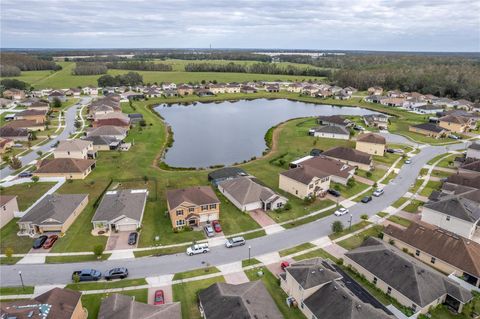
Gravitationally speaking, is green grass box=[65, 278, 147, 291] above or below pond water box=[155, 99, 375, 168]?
below

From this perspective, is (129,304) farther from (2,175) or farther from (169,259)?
(2,175)

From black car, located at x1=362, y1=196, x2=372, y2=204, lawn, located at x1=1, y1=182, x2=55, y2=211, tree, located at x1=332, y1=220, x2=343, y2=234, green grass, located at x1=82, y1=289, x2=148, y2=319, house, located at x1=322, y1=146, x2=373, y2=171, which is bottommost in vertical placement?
green grass, located at x1=82, y1=289, x2=148, y2=319

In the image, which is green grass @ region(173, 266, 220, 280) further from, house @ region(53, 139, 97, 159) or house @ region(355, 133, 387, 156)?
house @ region(355, 133, 387, 156)

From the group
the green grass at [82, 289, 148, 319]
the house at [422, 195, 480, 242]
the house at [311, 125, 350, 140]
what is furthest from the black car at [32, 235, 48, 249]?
the house at [311, 125, 350, 140]

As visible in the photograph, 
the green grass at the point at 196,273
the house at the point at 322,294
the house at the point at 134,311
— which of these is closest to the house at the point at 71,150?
the green grass at the point at 196,273

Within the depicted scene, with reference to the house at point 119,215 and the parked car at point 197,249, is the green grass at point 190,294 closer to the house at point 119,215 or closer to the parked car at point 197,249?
the parked car at point 197,249

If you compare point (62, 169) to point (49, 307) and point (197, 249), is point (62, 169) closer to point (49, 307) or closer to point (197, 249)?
point (197, 249)
